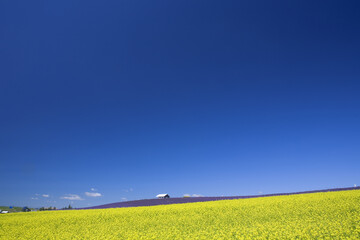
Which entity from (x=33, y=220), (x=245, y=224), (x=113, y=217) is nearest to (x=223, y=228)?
(x=245, y=224)

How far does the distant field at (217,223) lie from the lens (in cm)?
1407

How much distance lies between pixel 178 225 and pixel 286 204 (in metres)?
10.7

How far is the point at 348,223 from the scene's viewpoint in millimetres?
14758

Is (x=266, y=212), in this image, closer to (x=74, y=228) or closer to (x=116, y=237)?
(x=116, y=237)

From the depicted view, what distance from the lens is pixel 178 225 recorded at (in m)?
17.9

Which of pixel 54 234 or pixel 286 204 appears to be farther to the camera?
pixel 286 204

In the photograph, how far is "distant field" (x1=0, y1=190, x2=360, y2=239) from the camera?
554 inches

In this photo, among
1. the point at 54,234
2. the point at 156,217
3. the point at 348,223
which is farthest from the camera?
the point at 156,217

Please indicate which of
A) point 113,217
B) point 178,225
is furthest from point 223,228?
point 113,217

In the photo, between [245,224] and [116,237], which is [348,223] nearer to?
[245,224]

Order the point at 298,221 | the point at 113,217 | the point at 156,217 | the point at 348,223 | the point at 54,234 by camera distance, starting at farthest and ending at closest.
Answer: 1. the point at 113,217
2. the point at 156,217
3. the point at 54,234
4. the point at 298,221
5. the point at 348,223

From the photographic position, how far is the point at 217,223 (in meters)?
17.9

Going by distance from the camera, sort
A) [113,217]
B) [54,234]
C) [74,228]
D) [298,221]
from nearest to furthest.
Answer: [298,221] → [54,234] → [74,228] → [113,217]

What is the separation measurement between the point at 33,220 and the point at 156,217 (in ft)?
41.3
